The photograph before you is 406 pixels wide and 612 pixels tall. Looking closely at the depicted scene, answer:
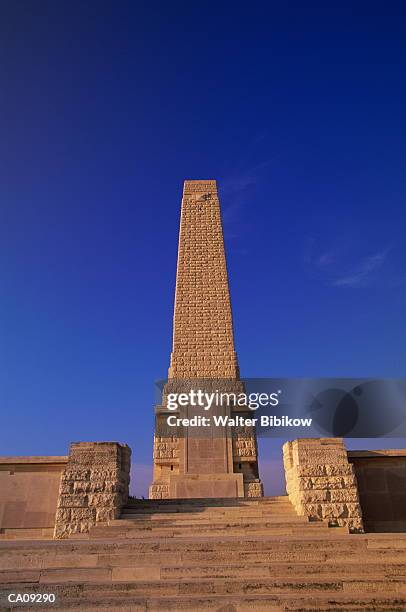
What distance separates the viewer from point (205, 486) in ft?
39.0

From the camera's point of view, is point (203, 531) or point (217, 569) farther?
point (203, 531)

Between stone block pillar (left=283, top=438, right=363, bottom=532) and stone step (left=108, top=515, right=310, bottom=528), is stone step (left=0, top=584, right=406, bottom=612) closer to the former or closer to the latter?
stone step (left=108, top=515, right=310, bottom=528)

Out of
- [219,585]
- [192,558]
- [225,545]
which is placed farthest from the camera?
[225,545]

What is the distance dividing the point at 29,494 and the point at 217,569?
4.72 metres

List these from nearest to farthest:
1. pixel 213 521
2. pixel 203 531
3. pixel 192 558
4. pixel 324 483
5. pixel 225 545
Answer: pixel 192 558 < pixel 225 545 < pixel 203 531 < pixel 213 521 < pixel 324 483

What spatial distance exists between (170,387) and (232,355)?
2491mm

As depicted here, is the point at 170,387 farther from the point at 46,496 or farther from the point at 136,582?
the point at 136,582

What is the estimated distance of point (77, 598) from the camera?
525 centimetres

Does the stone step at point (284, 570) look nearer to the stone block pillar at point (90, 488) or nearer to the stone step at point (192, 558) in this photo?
the stone step at point (192, 558)

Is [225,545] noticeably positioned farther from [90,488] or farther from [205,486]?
[205,486]

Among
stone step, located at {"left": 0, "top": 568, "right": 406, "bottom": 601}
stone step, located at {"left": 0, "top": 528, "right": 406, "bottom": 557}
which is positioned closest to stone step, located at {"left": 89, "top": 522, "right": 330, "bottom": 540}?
stone step, located at {"left": 0, "top": 528, "right": 406, "bottom": 557}

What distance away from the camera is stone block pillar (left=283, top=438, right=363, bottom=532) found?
7887 mm

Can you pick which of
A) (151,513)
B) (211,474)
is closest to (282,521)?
(151,513)

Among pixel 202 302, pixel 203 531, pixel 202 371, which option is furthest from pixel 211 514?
pixel 202 302
